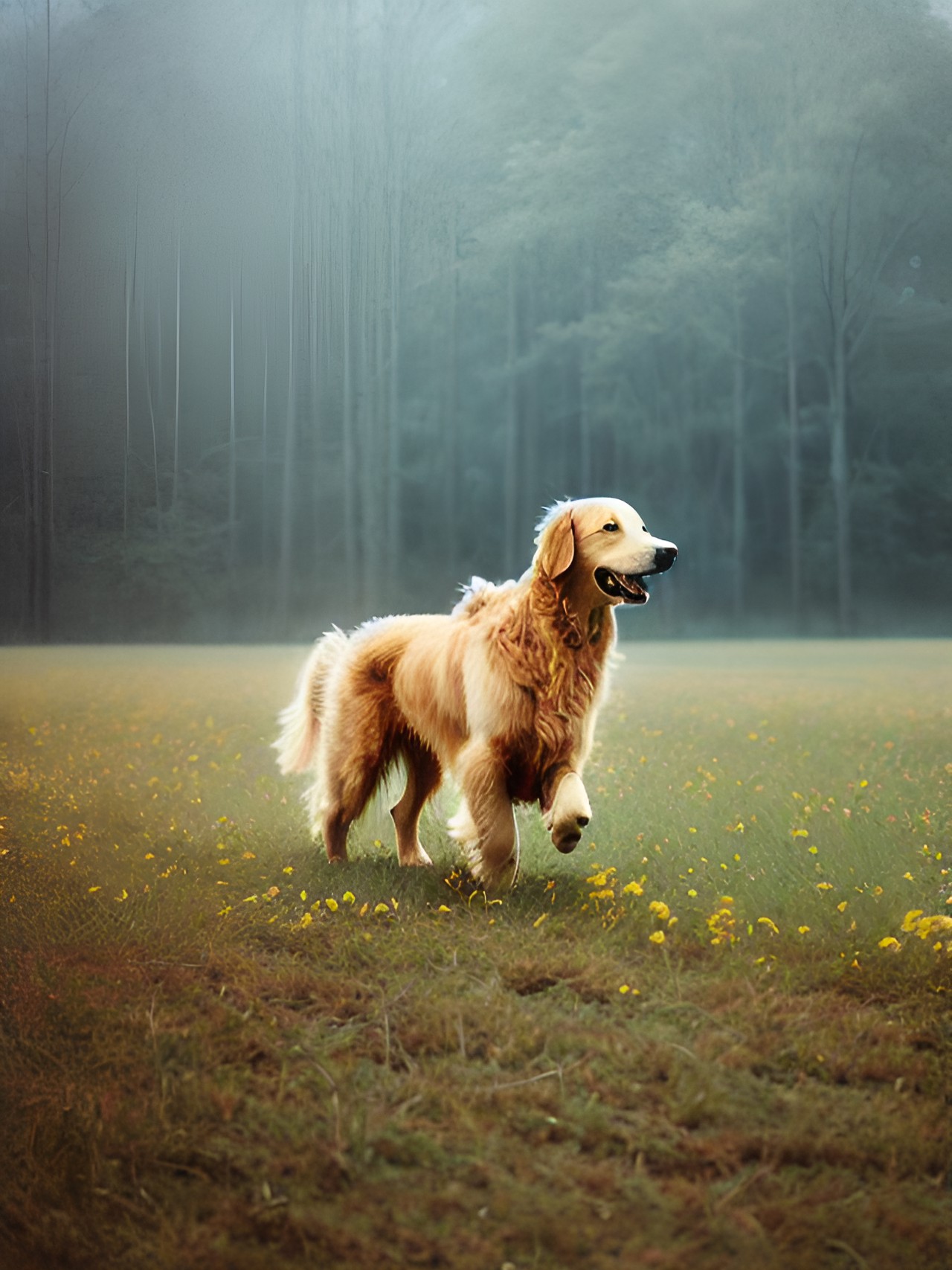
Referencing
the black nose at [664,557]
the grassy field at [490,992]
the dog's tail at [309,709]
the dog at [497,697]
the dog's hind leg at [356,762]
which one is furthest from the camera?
the dog's tail at [309,709]

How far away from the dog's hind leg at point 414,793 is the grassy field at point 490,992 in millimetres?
76

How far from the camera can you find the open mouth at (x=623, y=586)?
8.63ft

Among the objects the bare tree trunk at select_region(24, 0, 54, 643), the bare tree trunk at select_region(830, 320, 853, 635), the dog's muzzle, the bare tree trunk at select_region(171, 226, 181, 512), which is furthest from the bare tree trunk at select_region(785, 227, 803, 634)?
the bare tree trunk at select_region(24, 0, 54, 643)

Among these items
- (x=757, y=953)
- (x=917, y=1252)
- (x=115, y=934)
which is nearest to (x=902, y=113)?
(x=757, y=953)

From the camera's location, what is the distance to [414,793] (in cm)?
327

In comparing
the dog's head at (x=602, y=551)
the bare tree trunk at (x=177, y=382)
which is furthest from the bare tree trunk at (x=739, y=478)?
the bare tree trunk at (x=177, y=382)

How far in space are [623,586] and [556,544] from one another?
229 millimetres

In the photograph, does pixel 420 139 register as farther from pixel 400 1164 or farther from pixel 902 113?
pixel 400 1164

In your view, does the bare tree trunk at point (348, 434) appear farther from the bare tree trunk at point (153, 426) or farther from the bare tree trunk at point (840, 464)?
the bare tree trunk at point (840, 464)

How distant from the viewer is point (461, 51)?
3410 mm

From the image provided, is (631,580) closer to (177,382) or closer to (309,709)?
(309,709)

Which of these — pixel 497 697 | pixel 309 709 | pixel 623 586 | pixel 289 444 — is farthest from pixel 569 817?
pixel 289 444

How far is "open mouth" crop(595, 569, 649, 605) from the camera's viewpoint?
2631 mm

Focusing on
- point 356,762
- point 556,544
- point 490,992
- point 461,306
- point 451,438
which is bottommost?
point 490,992
